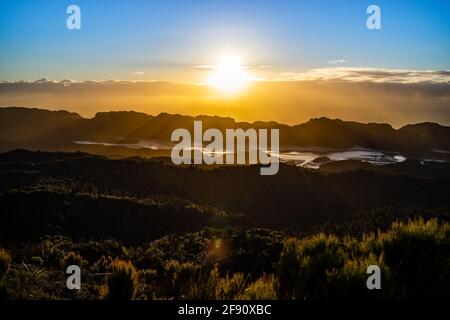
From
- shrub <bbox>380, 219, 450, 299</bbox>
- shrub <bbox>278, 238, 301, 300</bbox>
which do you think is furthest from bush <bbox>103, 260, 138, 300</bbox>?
shrub <bbox>380, 219, 450, 299</bbox>

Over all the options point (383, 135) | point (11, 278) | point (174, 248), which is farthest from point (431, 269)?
point (383, 135)

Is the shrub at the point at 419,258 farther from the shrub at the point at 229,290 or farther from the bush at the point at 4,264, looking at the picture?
the bush at the point at 4,264

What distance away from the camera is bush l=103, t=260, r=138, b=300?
32.3ft

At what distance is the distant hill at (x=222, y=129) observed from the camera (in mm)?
162500

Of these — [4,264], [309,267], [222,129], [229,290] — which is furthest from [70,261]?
[222,129]

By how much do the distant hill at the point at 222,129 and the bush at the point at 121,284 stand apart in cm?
14279

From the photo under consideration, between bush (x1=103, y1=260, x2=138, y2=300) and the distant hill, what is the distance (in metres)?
143

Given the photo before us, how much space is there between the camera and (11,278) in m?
10.4

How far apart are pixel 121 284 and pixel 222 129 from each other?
172243 millimetres

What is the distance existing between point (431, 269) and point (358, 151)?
150m

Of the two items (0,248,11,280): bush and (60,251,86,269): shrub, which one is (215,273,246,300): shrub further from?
(60,251,86,269): shrub

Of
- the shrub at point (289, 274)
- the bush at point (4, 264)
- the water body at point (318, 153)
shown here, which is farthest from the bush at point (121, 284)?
the water body at point (318, 153)

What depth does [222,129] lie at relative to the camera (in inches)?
7156

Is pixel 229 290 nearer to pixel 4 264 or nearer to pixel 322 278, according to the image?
pixel 322 278
